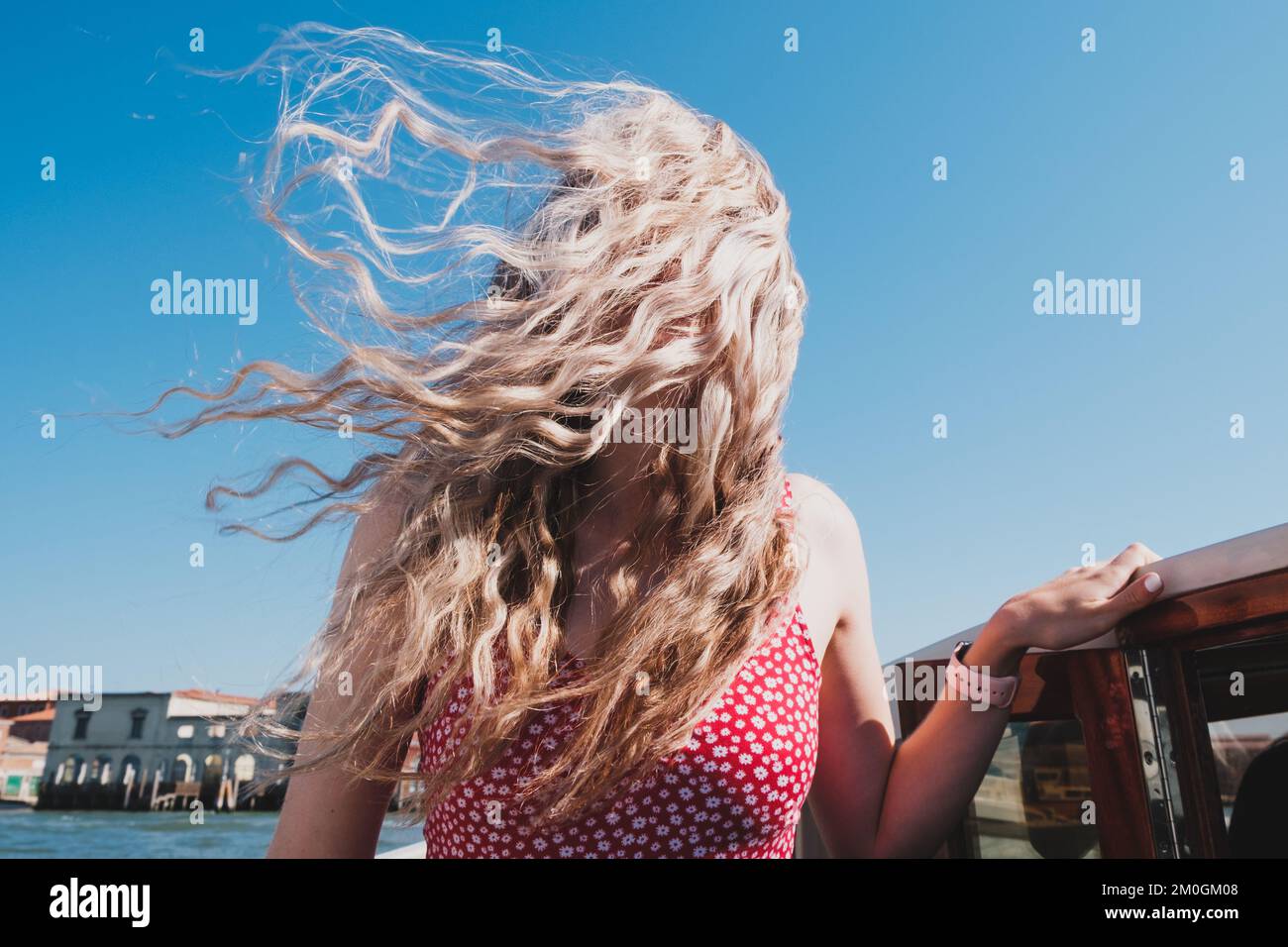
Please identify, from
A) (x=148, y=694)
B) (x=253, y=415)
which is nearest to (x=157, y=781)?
(x=148, y=694)

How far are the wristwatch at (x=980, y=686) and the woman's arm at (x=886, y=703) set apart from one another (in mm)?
17

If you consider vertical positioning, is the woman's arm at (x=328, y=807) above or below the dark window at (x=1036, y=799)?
above

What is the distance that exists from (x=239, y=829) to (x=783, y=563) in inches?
2527

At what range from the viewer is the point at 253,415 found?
187cm

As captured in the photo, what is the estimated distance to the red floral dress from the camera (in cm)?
151

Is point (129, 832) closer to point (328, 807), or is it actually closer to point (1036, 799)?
point (328, 807)

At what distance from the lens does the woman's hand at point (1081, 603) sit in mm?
1537

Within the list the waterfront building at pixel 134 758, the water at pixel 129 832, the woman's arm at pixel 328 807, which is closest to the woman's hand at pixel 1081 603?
the woman's arm at pixel 328 807

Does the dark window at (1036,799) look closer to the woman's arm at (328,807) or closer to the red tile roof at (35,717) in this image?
the woman's arm at (328,807)

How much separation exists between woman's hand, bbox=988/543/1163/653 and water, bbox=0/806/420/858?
5587 centimetres

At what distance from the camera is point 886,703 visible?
1.92m
